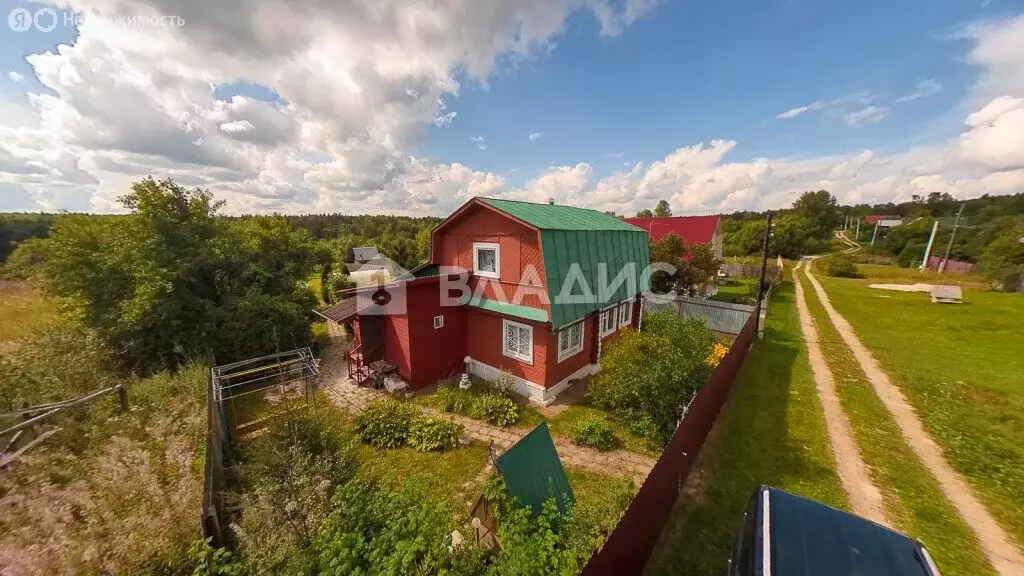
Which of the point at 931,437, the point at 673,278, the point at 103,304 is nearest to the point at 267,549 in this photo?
the point at 103,304

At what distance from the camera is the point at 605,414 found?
1030 cm

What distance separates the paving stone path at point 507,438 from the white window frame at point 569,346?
2962 millimetres

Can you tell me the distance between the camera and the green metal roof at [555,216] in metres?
10.8

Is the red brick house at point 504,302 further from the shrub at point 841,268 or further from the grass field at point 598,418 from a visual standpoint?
the shrub at point 841,268

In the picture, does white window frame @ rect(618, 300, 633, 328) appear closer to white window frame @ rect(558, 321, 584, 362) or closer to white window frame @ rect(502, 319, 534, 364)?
white window frame @ rect(558, 321, 584, 362)

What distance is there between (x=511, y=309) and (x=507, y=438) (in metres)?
3.91

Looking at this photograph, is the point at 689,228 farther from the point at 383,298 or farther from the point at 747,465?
the point at 383,298

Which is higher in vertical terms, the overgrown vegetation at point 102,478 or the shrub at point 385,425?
the overgrown vegetation at point 102,478

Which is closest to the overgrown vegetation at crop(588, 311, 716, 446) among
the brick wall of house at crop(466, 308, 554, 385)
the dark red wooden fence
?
the dark red wooden fence

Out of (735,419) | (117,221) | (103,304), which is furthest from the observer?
(117,221)

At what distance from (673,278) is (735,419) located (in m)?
12.8

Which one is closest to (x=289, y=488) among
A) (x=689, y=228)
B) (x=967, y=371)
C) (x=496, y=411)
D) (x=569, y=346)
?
(x=496, y=411)

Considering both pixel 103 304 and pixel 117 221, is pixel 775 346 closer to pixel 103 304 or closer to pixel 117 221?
pixel 103 304

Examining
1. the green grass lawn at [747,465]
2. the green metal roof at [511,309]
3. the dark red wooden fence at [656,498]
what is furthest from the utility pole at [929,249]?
the green metal roof at [511,309]
